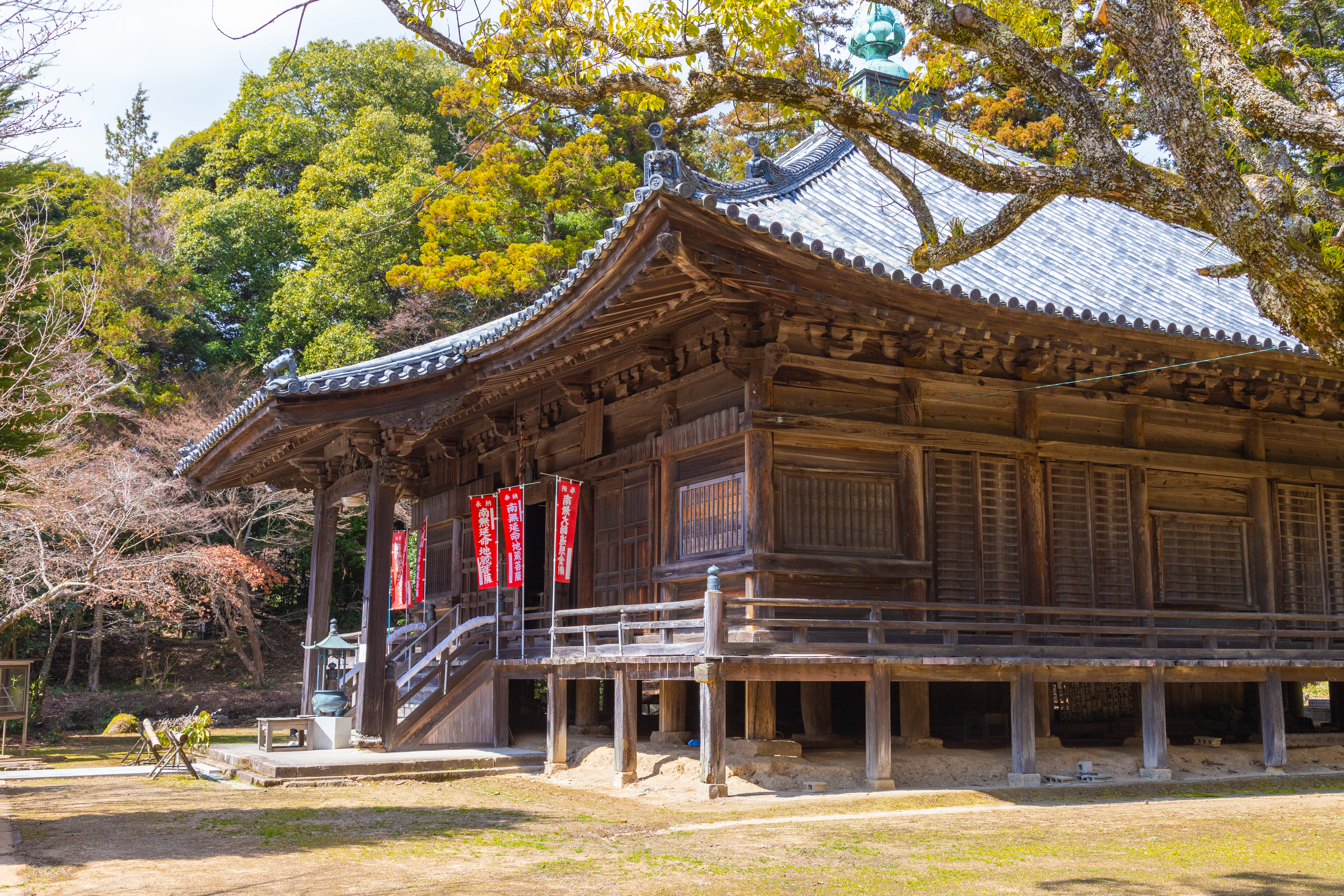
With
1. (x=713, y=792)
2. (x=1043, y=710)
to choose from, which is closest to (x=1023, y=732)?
(x=1043, y=710)

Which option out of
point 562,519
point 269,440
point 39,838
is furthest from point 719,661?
point 269,440

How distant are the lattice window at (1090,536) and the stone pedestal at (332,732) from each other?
8.63 metres

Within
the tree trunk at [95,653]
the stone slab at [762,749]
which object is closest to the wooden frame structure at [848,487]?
the stone slab at [762,749]

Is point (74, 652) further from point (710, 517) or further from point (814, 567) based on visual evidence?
point (814, 567)

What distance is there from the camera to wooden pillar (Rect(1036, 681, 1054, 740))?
43.0ft

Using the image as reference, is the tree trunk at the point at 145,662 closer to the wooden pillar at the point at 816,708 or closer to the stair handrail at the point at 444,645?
the stair handrail at the point at 444,645

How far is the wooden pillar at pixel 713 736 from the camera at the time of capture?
414 inches

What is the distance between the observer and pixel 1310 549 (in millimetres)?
15383

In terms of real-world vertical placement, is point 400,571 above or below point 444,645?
above

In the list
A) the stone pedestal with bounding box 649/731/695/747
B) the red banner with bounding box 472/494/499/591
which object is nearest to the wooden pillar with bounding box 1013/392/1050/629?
the stone pedestal with bounding box 649/731/695/747

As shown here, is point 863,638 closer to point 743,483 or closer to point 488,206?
point 743,483

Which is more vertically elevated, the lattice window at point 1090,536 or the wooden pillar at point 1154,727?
the lattice window at point 1090,536

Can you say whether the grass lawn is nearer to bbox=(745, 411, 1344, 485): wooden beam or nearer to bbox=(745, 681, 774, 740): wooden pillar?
bbox=(745, 681, 774, 740): wooden pillar

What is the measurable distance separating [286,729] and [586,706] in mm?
4076
